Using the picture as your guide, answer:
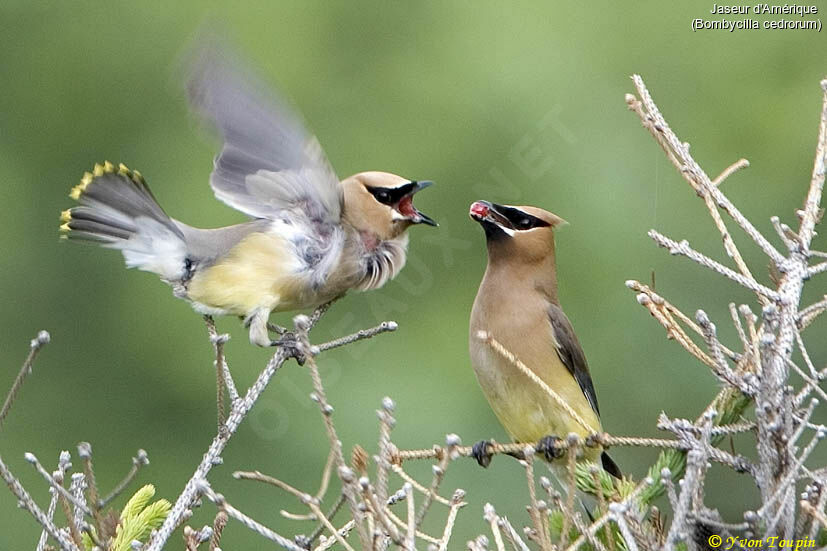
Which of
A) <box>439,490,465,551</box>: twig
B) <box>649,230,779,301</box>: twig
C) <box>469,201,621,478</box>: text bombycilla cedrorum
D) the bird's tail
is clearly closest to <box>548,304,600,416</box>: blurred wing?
<box>469,201,621,478</box>: text bombycilla cedrorum

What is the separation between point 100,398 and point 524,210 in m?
4.08

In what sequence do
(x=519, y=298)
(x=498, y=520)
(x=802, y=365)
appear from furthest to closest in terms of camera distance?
(x=802, y=365), (x=519, y=298), (x=498, y=520)

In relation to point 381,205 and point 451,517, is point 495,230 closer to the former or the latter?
point 381,205

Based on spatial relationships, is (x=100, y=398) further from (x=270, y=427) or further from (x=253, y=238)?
(x=253, y=238)

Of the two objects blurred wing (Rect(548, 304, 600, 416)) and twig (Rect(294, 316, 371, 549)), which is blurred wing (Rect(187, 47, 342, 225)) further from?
twig (Rect(294, 316, 371, 549))

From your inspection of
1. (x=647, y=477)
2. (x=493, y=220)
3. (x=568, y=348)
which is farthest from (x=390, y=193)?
(x=647, y=477)

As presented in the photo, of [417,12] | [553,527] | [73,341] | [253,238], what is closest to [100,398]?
[73,341]

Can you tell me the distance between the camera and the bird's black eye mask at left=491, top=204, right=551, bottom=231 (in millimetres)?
3836

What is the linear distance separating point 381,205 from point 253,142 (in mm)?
506

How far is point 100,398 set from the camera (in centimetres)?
731

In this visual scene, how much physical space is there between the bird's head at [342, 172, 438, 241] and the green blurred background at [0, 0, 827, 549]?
2.41 meters

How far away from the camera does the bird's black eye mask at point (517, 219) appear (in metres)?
3.84

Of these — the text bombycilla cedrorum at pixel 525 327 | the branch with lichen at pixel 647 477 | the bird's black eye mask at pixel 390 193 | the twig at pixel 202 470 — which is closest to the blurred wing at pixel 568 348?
the text bombycilla cedrorum at pixel 525 327

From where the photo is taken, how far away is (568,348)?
3.92 m
